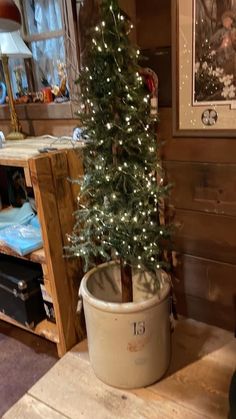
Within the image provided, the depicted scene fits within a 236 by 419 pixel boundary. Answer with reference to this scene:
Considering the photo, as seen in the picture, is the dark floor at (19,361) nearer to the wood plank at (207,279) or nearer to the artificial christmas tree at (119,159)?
the artificial christmas tree at (119,159)

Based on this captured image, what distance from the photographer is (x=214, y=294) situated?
161cm

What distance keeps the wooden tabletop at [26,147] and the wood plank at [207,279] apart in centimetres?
77

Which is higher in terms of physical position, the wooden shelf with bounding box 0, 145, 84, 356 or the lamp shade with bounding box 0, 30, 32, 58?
Answer: the lamp shade with bounding box 0, 30, 32, 58

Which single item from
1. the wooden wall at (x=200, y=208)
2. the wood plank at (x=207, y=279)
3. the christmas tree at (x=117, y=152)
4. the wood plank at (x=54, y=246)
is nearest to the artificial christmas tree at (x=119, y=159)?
the christmas tree at (x=117, y=152)

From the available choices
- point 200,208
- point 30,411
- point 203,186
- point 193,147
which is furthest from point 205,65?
point 30,411

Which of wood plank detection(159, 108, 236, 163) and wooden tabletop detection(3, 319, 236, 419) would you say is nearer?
wooden tabletop detection(3, 319, 236, 419)

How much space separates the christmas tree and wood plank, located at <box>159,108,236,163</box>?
229 mm

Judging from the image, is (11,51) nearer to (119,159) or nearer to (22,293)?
(119,159)

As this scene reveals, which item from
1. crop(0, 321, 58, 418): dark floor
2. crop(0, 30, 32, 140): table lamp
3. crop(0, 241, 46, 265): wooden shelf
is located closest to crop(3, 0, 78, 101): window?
crop(0, 30, 32, 140): table lamp

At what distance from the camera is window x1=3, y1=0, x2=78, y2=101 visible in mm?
1586

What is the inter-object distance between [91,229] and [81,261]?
0.35 metres

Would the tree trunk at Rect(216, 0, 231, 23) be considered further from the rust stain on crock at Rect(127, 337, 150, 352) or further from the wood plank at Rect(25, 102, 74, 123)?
the rust stain on crock at Rect(127, 337, 150, 352)

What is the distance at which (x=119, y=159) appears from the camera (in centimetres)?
121

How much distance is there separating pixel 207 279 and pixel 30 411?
36.6 inches
